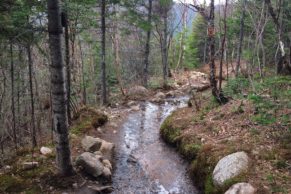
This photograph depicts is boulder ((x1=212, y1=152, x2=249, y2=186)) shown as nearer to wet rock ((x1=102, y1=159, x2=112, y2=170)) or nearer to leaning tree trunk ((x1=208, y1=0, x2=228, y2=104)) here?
wet rock ((x1=102, y1=159, x2=112, y2=170))

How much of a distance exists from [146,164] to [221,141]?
2.07m

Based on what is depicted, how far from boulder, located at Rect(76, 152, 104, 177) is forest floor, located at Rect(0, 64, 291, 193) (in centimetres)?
23

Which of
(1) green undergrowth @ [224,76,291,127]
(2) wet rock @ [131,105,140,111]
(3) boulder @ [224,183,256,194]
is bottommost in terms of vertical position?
(2) wet rock @ [131,105,140,111]

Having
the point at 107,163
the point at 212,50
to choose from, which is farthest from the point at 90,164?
the point at 212,50

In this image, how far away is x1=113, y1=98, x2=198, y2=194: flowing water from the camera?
700 centimetres

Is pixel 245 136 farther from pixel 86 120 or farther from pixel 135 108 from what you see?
pixel 135 108

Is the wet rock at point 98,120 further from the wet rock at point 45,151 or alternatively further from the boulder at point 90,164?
the boulder at point 90,164

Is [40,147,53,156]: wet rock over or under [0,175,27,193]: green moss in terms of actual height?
over

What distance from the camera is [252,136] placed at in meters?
7.25

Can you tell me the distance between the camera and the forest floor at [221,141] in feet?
19.4

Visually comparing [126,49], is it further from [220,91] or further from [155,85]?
[220,91]

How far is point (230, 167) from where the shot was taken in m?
6.10

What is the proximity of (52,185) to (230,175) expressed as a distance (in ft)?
11.2

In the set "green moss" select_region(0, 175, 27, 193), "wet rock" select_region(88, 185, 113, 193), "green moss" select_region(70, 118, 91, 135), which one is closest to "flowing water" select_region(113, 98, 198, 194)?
"wet rock" select_region(88, 185, 113, 193)
